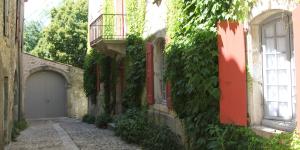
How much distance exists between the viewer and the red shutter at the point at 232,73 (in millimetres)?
6398

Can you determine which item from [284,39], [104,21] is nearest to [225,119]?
[284,39]

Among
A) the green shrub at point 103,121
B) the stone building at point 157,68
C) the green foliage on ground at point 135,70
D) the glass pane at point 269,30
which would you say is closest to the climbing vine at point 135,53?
the green foliage on ground at point 135,70

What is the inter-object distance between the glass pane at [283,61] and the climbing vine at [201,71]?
0.83 metres

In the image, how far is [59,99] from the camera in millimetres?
23453

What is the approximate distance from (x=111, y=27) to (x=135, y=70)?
115 inches

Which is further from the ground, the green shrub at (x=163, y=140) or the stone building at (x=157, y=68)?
the stone building at (x=157, y=68)

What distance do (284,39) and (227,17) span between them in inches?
38.5

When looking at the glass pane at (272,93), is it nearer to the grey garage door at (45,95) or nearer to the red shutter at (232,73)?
the red shutter at (232,73)

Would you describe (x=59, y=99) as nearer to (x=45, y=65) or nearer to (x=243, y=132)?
(x=45, y=65)

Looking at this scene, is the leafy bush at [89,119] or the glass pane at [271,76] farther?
the leafy bush at [89,119]

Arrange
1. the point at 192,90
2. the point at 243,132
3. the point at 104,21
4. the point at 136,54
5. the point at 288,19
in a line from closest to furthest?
the point at 288,19 < the point at 243,132 < the point at 192,90 < the point at 136,54 < the point at 104,21

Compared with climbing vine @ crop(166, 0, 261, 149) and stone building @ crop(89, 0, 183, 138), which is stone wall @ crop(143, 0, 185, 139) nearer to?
stone building @ crop(89, 0, 183, 138)

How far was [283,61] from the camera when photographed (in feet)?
20.1

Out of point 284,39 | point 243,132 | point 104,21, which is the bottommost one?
point 243,132
